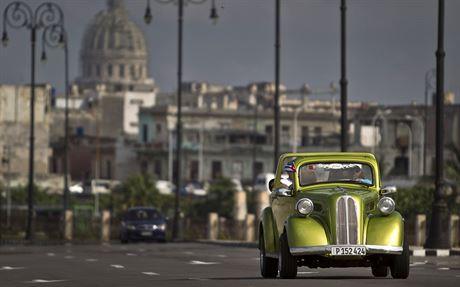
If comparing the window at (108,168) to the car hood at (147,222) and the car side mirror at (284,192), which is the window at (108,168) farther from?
the car side mirror at (284,192)

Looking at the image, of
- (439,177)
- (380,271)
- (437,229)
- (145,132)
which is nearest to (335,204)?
(380,271)

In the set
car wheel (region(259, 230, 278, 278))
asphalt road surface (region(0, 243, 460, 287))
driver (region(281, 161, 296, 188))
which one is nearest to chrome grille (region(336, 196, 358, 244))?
asphalt road surface (region(0, 243, 460, 287))

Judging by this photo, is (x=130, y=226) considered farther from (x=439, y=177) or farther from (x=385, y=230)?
(x=385, y=230)

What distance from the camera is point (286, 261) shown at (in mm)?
23812

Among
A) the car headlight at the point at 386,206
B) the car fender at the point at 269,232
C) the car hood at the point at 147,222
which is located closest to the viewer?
the car headlight at the point at 386,206

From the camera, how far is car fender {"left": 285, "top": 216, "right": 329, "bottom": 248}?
23281 mm

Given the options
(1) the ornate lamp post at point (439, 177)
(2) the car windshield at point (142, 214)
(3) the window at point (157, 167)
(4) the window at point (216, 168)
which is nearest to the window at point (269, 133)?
(4) the window at point (216, 168)

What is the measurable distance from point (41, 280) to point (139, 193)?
92406 mm

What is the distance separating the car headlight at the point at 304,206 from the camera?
76.9 feet

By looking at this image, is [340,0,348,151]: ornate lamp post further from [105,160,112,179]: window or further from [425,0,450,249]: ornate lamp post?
[105,160,112,179]: window

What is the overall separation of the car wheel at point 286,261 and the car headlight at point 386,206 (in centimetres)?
131

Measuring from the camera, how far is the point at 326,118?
18062cm

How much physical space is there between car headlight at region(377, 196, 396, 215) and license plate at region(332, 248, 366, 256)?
23.6 inches

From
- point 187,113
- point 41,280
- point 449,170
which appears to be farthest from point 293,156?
point 187,113
